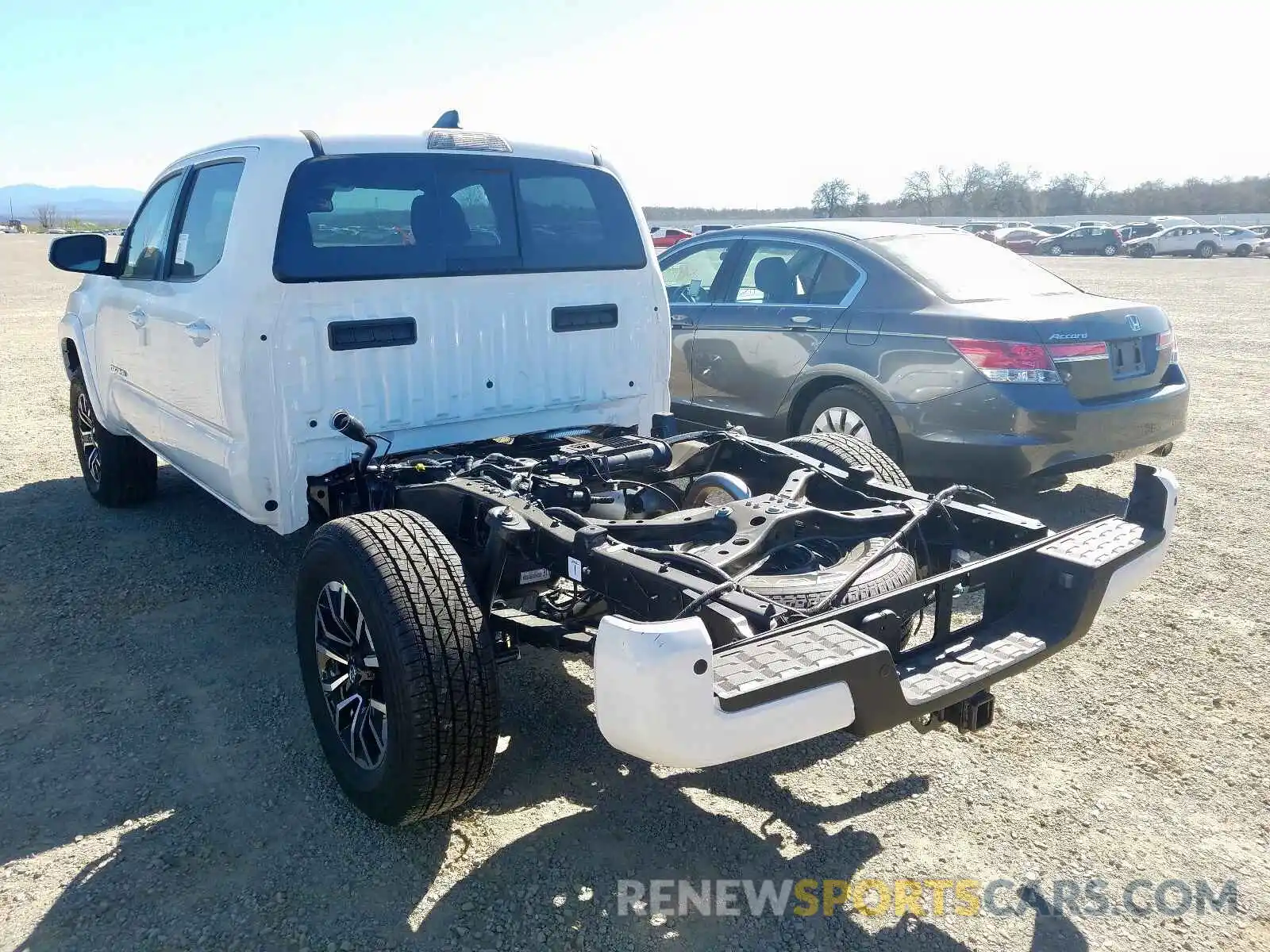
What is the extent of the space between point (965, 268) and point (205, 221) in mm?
4341

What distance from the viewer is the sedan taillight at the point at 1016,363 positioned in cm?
541

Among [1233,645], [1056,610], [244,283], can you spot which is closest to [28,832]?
[244,283]

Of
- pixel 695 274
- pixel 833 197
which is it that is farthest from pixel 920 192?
pixel 695 274

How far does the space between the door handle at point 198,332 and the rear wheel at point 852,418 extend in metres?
3.41

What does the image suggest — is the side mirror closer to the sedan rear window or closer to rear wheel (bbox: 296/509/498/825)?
rear wheel (bbox: 296/509/498/825)

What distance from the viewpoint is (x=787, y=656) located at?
101 inches

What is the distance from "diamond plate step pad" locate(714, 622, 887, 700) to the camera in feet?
8.08

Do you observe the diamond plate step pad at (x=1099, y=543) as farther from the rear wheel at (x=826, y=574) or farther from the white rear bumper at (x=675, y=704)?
the white rear bumper at (x=675, y=704)

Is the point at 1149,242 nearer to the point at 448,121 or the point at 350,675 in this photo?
the point at 448,121

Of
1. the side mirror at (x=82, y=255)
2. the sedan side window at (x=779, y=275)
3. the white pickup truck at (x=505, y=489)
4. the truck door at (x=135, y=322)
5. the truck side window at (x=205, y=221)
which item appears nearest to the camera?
the white pickup truck at (x=505, y=489)

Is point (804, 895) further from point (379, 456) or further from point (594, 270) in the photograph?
point (594, 270)

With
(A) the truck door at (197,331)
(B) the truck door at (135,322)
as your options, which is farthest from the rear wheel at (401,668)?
(B) the truck door at (135,322)

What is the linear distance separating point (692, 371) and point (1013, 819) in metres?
4.49

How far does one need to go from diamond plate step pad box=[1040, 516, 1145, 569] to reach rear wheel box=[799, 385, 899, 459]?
238 cm
